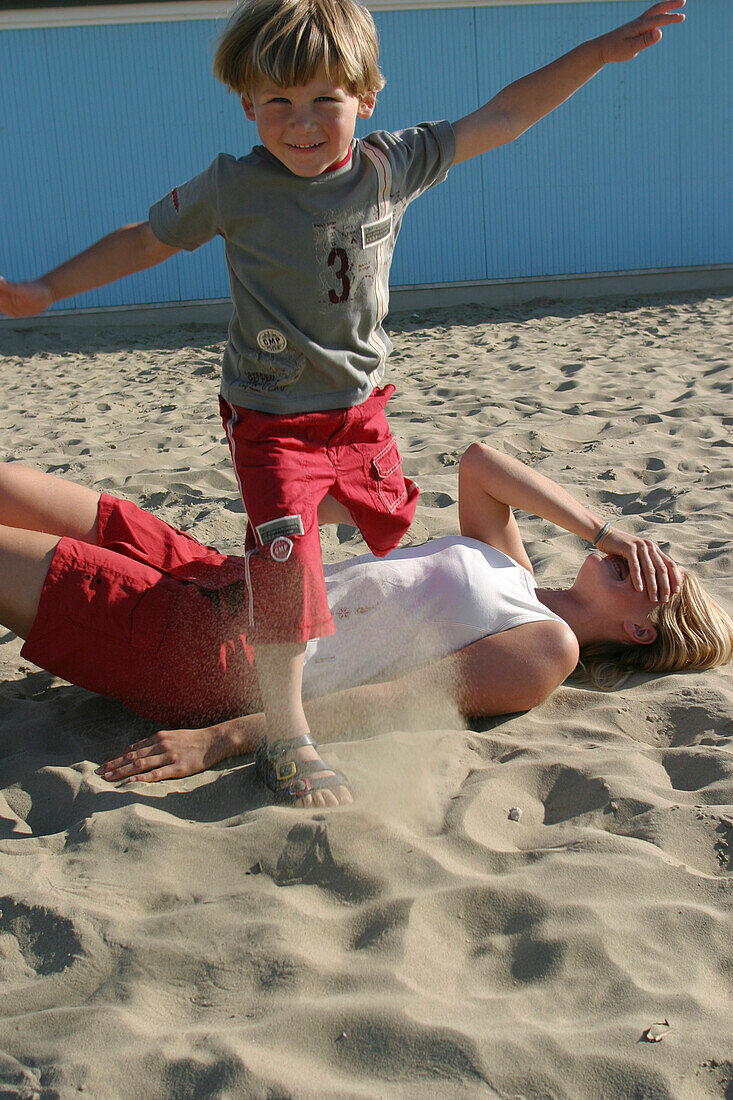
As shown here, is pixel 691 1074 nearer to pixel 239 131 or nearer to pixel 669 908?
pixel 669 908

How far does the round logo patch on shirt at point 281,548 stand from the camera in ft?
7.14

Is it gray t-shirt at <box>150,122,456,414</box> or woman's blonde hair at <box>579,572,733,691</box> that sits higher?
gray t-shirt at <box>150,122,456,414</box>

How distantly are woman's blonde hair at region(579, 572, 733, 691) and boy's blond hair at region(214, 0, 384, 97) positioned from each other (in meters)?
1.53

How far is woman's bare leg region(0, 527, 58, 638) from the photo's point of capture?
90.7 inches

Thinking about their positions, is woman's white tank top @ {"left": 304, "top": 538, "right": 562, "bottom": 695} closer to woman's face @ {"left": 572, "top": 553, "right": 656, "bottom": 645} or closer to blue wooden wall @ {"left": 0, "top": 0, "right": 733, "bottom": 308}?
woman's face @ {"left": 572, "top": 553, "right": 656, "bottom": 645}

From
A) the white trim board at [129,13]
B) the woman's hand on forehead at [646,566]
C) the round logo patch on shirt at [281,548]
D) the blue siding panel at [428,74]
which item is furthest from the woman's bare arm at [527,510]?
the white trim board at [129,13]

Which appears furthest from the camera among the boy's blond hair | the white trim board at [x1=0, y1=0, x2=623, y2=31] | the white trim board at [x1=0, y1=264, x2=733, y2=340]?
the white trim board at [x1=0, y1=264, x2=733, y2=340]

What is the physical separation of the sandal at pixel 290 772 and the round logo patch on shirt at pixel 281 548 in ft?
1.37

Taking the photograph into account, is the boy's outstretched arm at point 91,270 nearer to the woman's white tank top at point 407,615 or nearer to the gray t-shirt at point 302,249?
the gray t-shirt at point 302,249

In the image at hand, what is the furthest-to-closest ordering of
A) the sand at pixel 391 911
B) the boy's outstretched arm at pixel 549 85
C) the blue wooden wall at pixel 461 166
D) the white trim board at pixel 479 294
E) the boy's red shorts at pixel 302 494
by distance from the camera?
the white trim board at pixel 479 294 < the blue wooden wall at pixel 461 166 < the boy's outstretched arm at pixel 549 85 < the boy's red shorts at pixel 302 494 < the sand at pixel 391 911

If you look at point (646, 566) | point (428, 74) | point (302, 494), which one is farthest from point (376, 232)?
point (428, 74)

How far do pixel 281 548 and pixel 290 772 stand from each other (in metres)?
0.51

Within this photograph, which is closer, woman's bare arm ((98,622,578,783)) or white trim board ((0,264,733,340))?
woman's bare arm ((98,622,578,783))

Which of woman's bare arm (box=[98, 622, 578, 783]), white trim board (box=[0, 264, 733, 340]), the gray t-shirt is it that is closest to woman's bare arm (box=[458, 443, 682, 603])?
woman's bare arm (box=[98, 622, 578, 783])
